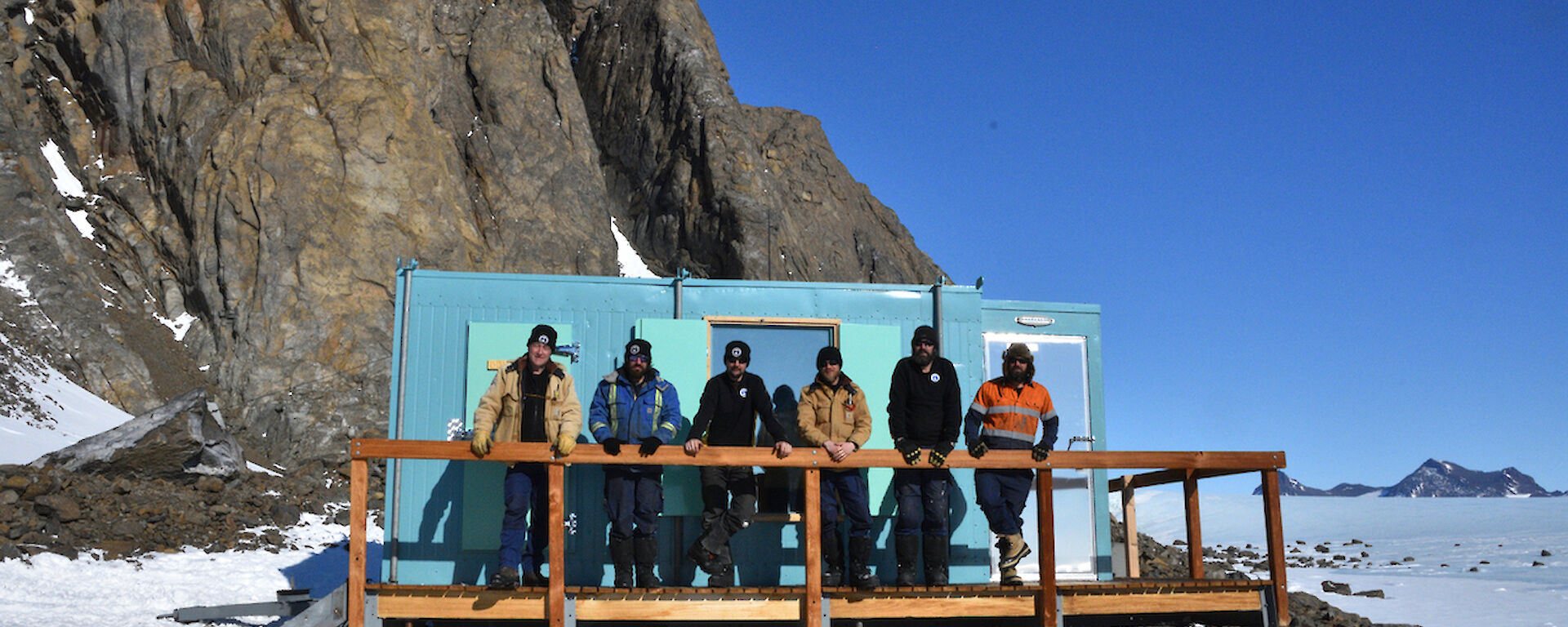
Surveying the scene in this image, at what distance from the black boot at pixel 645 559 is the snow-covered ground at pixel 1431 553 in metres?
15.3

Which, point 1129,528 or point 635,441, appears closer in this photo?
point 635,441

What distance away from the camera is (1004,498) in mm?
8906

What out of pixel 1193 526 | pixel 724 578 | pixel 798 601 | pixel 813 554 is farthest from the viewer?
pixel 1193 526

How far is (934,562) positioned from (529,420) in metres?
3.13

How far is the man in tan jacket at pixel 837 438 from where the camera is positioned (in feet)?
28.6

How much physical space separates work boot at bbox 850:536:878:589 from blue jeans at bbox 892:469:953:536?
26cm

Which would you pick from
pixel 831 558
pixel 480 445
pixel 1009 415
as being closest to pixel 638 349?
pixel 480 445

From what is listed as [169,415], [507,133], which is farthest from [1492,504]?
[169,415]

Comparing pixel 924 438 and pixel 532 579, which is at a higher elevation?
pixel 924 438

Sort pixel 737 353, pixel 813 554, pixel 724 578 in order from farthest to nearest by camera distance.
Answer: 1. pixel 724 578
2. pixel 737 353
3. pixel 813 554

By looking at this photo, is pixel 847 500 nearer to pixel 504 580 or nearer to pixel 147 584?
pixel 504 580

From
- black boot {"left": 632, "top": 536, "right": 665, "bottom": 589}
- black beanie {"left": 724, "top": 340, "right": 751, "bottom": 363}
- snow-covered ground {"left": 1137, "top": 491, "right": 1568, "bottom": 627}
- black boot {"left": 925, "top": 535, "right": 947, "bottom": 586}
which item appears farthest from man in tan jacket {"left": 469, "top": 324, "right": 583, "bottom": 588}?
snow-covered ground {"left": 1137, "top": 491, "right": 1568, "bottom": 627}

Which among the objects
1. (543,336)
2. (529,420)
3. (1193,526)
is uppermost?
(543,336)

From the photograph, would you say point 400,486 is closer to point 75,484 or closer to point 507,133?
point 75,484
